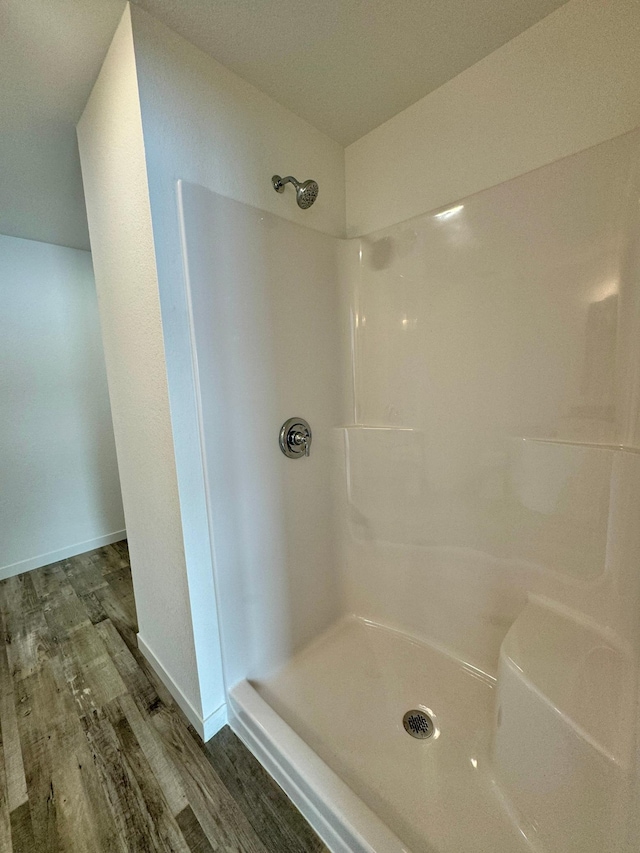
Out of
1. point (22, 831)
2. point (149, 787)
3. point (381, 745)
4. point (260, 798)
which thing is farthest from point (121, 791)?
point (381, 745)

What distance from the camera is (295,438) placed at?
4.33ft

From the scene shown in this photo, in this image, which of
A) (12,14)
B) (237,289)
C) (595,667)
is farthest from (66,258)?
(595,667)

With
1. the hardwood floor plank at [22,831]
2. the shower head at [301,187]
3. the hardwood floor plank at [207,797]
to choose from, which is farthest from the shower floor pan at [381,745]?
the shower head at [301,187]

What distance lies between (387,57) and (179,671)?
2219 millimetres

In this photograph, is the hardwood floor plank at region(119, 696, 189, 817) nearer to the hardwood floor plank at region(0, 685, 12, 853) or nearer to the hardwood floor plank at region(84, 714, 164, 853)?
the hardwood floor plank at region(84, 714, 164, 853)

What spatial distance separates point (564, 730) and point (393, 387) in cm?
109

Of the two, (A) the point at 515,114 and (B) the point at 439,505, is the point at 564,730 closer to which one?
(B) the point at 439,505

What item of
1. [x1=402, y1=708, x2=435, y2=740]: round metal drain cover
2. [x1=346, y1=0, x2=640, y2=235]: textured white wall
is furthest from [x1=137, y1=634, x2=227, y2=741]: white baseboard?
[x1=346, y1=0, x2=640, y2=235]: textured white wall

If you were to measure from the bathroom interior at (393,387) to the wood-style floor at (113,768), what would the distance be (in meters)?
0.09

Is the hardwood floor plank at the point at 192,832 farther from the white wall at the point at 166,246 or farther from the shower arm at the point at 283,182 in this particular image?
the shower arm at the point at 283,182

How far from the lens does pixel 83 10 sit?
0.84 m

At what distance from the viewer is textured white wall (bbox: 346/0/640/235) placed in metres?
0.86

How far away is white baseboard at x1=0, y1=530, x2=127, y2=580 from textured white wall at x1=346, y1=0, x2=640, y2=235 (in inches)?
112

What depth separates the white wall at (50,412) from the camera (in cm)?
211
